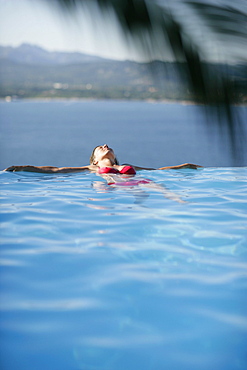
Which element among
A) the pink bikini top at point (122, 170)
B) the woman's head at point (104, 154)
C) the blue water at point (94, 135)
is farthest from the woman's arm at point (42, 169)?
the blue water at point (94, 135)

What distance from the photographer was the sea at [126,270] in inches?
80.4

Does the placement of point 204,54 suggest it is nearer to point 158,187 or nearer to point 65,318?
point 65,318

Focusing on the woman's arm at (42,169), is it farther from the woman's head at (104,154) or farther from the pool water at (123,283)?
the pool water at (123,283)

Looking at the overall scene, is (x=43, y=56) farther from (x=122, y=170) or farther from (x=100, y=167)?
(x=100, y=167)

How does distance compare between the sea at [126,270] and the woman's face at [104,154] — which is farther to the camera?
the woman's face at [104,154]

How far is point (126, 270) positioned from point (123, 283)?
235 millimetres

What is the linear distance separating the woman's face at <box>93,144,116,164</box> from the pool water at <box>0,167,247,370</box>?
1.45m

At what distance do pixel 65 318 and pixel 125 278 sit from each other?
2.08 ft

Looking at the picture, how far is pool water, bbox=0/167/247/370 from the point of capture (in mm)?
2074

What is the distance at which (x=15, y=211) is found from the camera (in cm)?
455

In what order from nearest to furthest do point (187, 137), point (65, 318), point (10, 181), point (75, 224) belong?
point (65, 318), point (75, 224), point (10, 181), point (187, 137)

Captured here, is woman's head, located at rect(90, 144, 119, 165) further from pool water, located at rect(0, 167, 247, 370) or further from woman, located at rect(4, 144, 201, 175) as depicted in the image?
pool water, located at rect(0, 167, 247, 370)

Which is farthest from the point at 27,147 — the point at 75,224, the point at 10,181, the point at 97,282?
the point at 97,282

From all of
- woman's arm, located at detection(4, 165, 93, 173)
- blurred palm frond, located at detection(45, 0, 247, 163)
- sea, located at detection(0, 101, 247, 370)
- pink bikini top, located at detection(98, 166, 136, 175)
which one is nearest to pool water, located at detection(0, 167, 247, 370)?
sea, located at detection(0, 101, 247, 370)
